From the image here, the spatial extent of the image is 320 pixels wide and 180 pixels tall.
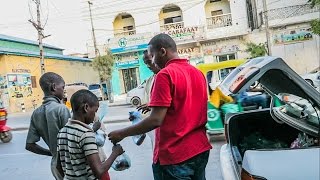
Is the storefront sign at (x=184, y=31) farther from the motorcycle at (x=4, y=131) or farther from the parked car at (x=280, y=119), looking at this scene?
the parked car at (x=280, y=119)

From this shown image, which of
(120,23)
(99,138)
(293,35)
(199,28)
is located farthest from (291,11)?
(99,138)

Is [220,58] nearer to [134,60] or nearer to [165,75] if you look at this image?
[134,60]

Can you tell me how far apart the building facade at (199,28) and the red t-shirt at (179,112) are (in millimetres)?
23787

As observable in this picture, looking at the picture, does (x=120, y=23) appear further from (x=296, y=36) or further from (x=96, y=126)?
(x=96, y=126)

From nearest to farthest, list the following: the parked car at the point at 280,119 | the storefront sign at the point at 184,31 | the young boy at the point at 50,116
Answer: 1. the parked car at the point at 280,119
2. the young boy at the point at 50,116
3. the storefront sign at the point at 184,31

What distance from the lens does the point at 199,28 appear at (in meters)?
26.7

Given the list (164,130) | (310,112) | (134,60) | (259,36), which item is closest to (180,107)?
(164,130)

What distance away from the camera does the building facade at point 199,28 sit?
81.6ft

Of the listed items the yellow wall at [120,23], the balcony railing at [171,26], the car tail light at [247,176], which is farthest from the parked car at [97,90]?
the car tail light at [247,176]

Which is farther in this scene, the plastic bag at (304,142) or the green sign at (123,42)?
the green sign at (123,42)

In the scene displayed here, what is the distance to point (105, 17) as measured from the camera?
100.0 feet

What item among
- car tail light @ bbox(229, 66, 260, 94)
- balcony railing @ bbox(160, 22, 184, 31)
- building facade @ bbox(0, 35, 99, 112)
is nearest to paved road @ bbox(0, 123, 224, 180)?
car tail light @ bbox(229, 66, 260, 94)

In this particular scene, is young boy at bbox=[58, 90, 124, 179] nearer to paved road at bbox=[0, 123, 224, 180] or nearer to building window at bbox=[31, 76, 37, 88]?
paved road at bbox=[0, 123, 224, 180]

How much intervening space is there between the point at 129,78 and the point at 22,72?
310 inches
